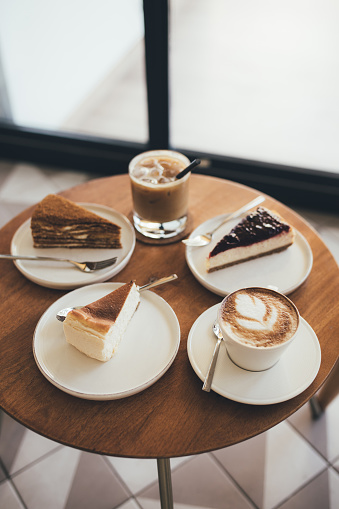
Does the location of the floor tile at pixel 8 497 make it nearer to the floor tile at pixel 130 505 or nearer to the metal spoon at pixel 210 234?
the floor tile at pixel 130 505

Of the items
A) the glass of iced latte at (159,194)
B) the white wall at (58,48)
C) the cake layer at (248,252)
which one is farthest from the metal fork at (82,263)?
the white wall at (58,48)

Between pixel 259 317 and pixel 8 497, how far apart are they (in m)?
1.14

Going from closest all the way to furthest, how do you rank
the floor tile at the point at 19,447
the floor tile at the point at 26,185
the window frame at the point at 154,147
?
the floor tile at the point at 19,447 → the window frame at the point at 154,147 → the floor tile at the point at 26,185

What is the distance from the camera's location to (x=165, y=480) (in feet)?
3.46

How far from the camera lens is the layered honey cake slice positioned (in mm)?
1222

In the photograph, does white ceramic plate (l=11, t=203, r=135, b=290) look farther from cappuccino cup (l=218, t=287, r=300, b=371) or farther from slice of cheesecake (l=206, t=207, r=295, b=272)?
cappuccino cup (l=218, t=287, r=300, b=371)

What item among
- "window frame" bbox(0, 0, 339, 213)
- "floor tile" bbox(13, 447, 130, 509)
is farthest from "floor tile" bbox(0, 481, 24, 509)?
"window frame" bbox(0, 0, 339, 213)

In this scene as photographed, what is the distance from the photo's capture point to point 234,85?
2516 millimetres

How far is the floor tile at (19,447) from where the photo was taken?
5.05 ft

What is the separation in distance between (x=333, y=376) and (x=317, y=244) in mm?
512

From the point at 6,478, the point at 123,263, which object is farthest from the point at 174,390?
the point at 6,478

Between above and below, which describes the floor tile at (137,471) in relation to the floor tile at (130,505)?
above

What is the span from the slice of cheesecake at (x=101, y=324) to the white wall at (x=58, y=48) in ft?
5.59

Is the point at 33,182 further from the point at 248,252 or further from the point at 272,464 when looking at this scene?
the point at 272,464
